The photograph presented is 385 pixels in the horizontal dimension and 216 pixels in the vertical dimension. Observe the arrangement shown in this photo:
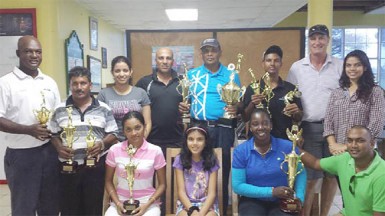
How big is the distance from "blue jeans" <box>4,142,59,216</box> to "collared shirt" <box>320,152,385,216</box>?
1.88m

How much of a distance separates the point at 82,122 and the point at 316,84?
172 cm

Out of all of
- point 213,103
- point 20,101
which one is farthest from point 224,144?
point 20,101

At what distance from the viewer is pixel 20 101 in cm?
243

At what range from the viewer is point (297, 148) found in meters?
2.53

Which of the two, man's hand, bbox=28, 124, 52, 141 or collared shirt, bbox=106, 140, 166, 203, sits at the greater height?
man's hand, bbox=28, 124, 52, 141

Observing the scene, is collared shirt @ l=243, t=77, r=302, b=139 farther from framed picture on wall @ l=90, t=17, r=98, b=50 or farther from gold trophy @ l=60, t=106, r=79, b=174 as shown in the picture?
framed picture on wall @ l=90, t=17, r=98, b=50

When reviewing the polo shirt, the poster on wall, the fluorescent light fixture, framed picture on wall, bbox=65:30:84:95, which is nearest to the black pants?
the polo shirt

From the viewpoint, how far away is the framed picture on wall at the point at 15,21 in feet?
16.0

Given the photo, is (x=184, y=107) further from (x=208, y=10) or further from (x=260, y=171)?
(x=208, y=10)

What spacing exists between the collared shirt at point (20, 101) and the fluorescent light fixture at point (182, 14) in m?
4.93

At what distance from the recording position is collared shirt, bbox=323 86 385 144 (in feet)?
8.38

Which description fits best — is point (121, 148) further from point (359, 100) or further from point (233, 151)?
point (359, 100)

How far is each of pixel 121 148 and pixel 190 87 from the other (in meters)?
0.71

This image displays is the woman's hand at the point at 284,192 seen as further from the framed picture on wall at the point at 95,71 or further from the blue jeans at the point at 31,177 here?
the framed picture on wall at the point at 95,71
